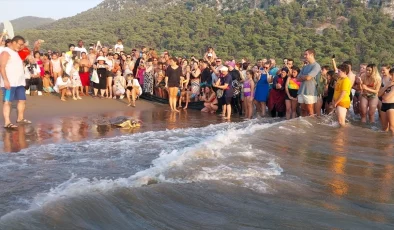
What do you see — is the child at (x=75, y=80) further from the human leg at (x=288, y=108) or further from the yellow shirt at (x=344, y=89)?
the yellow shirt at (x=344, y=89)

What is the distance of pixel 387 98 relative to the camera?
901cm

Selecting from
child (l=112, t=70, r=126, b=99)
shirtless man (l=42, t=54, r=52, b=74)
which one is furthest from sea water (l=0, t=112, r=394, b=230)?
shirtless man (l=42, t=54, r=52, b=74)

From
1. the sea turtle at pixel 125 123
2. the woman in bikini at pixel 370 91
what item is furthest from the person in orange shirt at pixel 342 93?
the sea turtle at pixel 125 123

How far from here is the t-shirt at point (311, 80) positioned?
396 inches

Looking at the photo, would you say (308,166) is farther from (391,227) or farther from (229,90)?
(229,90)

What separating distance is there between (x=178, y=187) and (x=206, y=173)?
0.67 metres

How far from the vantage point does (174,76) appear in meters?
12.7

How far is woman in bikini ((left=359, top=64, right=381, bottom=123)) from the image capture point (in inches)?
402

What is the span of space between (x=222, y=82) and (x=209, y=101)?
1.31 m

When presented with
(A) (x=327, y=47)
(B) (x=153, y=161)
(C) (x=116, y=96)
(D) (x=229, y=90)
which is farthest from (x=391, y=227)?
(A) (x=327, y=47)

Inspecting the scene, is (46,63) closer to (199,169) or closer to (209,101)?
(209,101)

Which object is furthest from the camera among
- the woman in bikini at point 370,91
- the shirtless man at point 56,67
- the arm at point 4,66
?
the shirtless man at point 56,67

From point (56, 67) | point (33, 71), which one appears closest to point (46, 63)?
point (56, 67)

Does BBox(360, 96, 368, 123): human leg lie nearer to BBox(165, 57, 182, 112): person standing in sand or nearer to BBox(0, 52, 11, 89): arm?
BBox(165, 57, 182, 112): person standing in sand
